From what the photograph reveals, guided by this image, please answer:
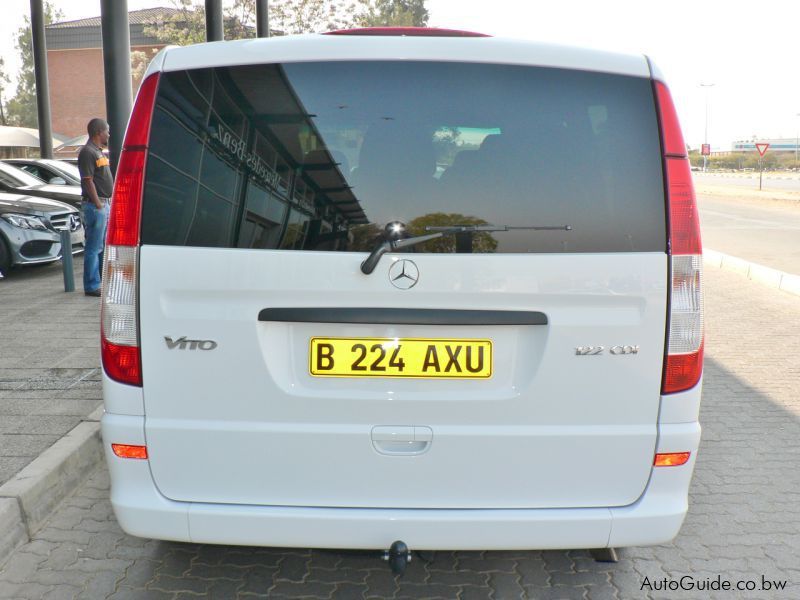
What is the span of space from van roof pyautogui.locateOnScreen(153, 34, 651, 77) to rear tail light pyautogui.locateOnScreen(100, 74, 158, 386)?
18cm

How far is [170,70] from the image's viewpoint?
2637 millimetres

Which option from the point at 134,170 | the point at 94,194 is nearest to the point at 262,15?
the point at 94,194

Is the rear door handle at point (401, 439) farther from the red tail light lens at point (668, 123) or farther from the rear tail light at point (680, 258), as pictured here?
the red tail light lens at point (668, 123)

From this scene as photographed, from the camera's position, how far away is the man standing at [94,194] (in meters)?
8.84

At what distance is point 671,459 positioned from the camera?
8.82ft

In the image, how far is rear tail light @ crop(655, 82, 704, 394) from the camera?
8.56 ft

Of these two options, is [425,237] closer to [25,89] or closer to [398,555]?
[398,555]

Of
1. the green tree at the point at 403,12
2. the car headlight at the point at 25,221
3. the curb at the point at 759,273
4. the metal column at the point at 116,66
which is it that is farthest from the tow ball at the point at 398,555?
the green tree at the point at 403,12

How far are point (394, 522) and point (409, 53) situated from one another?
1.42m

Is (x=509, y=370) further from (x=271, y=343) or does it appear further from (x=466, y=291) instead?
(x=271, y=343)

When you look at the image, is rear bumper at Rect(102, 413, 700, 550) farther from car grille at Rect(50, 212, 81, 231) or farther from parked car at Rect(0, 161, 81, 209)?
parked car at Rect(0, 161, 81, 209)

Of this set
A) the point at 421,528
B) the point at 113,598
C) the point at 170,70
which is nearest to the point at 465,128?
the point at 170,70

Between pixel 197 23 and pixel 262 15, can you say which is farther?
pixel 197 23

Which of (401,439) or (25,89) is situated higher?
(25,89)
